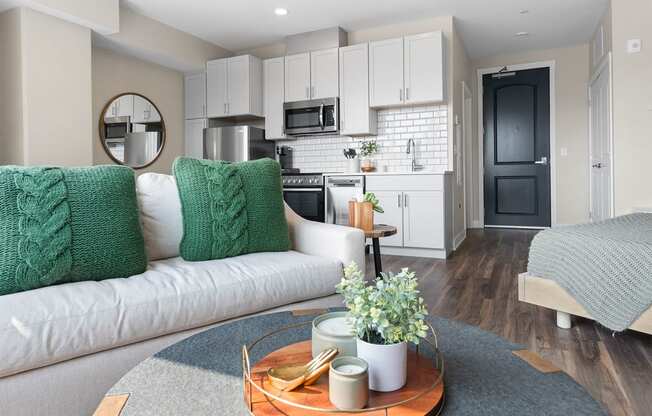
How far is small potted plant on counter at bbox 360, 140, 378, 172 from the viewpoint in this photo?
5031 millimetres

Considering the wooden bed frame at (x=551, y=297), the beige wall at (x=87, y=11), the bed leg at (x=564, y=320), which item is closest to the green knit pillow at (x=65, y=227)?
the wooden bed frame at (x=551, y=297)

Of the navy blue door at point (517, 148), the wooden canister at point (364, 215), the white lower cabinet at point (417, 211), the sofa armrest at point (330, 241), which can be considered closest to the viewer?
the sofa armrest at point (330, 241)

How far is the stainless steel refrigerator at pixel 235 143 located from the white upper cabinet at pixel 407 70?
158 cm

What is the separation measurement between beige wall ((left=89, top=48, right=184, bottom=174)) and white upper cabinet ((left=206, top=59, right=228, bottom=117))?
455 mm

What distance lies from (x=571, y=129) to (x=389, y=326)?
6.62 meters

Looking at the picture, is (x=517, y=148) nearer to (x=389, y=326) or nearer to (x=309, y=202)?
(x=309, y=202)

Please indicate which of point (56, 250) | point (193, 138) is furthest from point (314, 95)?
point (56, 250)

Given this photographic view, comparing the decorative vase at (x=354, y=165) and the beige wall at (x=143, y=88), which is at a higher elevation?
the beige wall at (x=143, y=88)

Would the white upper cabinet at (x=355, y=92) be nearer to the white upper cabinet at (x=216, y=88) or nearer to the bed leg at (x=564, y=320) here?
the white upper cabinet at (x=216, y=88)

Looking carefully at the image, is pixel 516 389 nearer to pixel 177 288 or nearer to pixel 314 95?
pixel 177 288

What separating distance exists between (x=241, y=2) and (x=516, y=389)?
4.60 meters

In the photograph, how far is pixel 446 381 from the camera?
87 centimetres

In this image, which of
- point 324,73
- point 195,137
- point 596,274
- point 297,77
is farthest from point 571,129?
point 195,137

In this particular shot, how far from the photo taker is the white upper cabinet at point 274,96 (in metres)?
5.59
